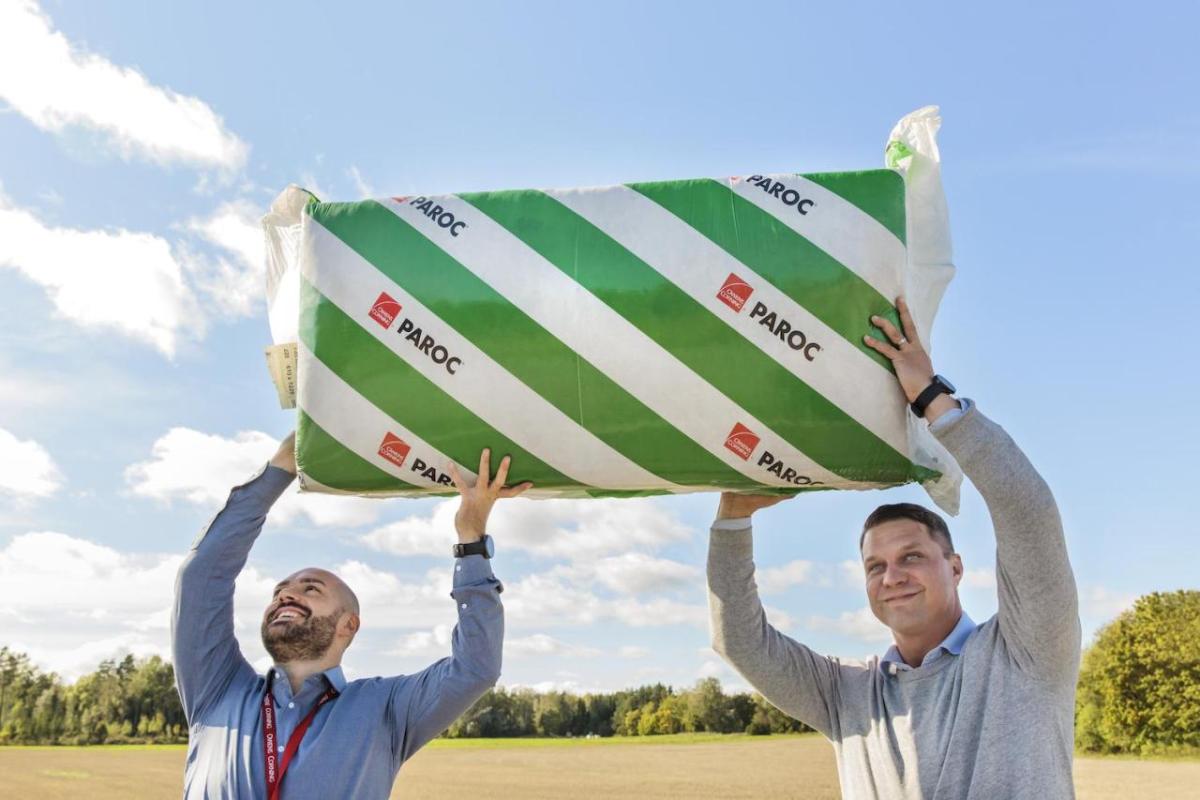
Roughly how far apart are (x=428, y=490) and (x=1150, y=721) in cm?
5131

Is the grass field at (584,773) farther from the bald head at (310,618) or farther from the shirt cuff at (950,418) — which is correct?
the shirt cuff at (950,418)

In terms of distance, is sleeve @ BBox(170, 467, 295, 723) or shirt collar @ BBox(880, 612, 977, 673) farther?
sleeve @ BBox(170, 467, 295, 723)

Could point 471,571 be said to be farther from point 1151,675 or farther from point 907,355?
point 1151,675

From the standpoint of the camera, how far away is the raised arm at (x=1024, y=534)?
326cm

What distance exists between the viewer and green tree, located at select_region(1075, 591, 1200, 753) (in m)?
45.1

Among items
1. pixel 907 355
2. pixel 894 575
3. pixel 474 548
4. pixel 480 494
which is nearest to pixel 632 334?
pixel 480 494

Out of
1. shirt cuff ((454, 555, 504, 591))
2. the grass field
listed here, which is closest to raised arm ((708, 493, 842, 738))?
shirt cuff ((454, 555, 504, 591))

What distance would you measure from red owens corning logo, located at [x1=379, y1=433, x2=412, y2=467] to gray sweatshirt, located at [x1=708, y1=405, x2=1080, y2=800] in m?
1.84

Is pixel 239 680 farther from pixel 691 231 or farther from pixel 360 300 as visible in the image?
pixel 691 231

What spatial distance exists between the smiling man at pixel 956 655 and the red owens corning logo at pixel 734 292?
0.47 meters

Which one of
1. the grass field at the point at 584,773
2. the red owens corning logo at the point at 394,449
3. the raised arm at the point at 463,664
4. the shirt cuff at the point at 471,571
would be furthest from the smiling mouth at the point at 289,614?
the grass field at the point at 584,773

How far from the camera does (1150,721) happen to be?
151ft

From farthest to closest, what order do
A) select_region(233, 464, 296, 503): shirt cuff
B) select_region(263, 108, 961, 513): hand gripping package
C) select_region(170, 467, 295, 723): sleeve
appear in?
1. select_region(233, 464, 296, 503): shirt cuff
2. select_region(170, 467, 295, 723): sleeve
3. select_region(263, 108, 961, 513): hand gripping package

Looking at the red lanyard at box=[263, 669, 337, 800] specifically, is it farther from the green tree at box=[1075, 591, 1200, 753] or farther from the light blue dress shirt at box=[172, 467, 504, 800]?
the green tree at box=[1075, 591, 1200, 753]
